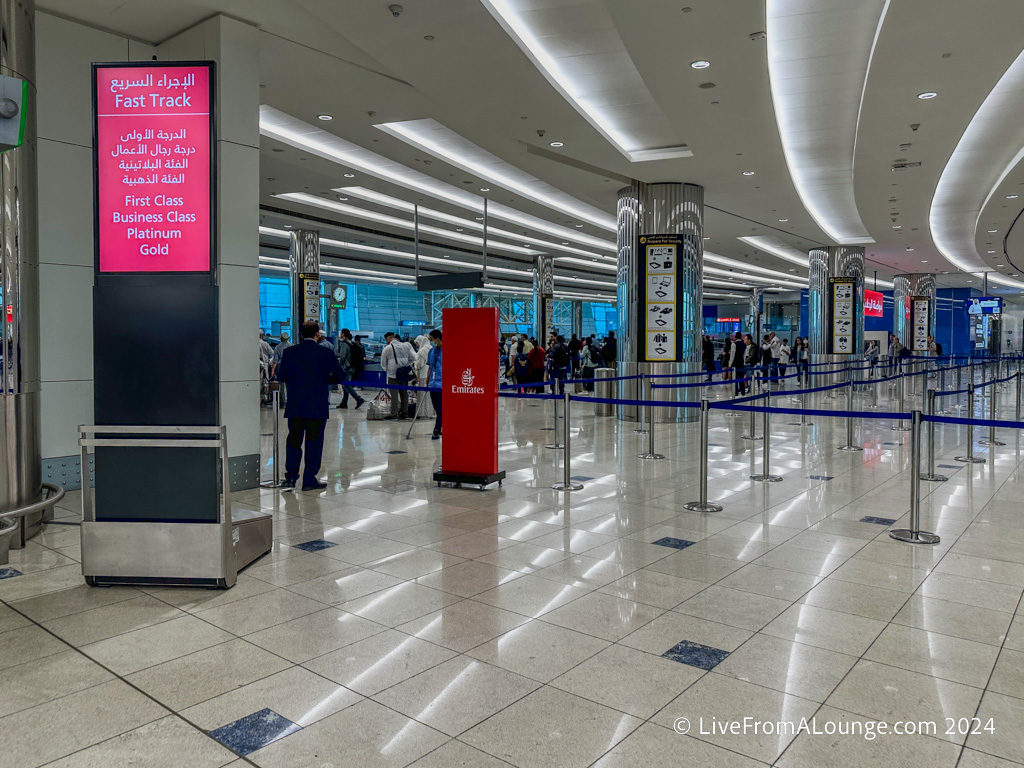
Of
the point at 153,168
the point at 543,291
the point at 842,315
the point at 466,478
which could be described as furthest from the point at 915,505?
the point at 543,291

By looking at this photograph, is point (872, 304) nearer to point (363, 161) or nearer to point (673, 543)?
point (363, 161)

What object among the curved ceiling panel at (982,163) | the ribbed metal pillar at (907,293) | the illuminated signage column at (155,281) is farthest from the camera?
the ribbed metal pillar at (907,293)

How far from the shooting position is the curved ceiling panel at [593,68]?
23.5 ft

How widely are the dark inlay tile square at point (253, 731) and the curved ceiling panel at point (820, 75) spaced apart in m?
6.98

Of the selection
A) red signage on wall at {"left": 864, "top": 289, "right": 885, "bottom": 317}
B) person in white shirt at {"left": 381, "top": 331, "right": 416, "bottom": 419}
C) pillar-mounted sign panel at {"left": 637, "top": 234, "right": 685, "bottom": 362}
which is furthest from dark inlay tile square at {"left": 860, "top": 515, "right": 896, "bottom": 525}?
red signage on wall at {"left": 864, "top": 289, "right": 885, "bottom": 317}

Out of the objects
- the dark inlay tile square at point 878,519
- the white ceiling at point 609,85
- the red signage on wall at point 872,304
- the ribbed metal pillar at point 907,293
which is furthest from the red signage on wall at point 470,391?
the ribbed metal pillar at point 907,293

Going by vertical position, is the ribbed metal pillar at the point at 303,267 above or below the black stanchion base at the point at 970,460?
above

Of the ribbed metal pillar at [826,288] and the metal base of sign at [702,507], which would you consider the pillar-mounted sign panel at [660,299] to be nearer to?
the metal base of sign at [702,507]

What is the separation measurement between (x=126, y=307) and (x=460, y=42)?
4.45 m

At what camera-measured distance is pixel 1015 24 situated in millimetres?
6793

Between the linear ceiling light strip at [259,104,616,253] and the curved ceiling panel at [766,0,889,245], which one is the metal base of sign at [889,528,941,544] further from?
the linear ceiling light strip at [259,104,616,253]

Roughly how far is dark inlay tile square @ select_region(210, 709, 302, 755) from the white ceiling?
5784mm

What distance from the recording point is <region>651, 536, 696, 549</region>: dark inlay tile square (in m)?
5.48

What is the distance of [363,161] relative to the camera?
43.9ft
